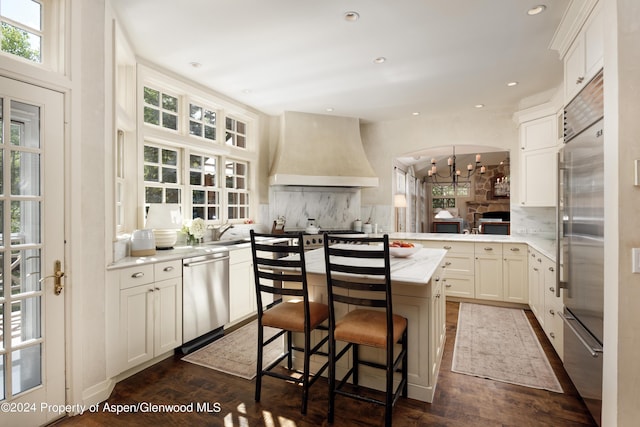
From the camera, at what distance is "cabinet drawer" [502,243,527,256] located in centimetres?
427

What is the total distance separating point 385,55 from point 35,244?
3.17 m

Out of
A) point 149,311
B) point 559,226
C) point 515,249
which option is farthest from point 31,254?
point 515,249

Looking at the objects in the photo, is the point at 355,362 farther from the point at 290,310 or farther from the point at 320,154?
the point at 320,154

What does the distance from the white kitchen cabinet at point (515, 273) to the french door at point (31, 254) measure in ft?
15.4

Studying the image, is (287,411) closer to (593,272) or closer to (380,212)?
(593,272)

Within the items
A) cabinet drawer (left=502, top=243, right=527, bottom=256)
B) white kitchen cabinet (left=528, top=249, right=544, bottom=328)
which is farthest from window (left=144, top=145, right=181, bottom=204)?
cabinet drawer (left=502, top=243, right=527, bottom=256)

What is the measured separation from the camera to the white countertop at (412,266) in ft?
6.51

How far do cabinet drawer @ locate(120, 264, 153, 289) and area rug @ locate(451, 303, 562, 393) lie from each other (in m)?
2.60

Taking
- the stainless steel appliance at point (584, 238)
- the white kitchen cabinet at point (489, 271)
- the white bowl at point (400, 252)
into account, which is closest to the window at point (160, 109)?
the white bowl at point (400, 252)

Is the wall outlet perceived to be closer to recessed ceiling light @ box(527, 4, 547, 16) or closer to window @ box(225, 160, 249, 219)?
recessed ceiling light @ box(527, 4, 547, 16)

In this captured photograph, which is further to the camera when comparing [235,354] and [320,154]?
[320,154]

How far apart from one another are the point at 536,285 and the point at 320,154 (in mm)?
3324

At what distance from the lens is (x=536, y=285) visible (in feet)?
12.0

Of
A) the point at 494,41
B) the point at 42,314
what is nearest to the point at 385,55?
the point at 494,41
